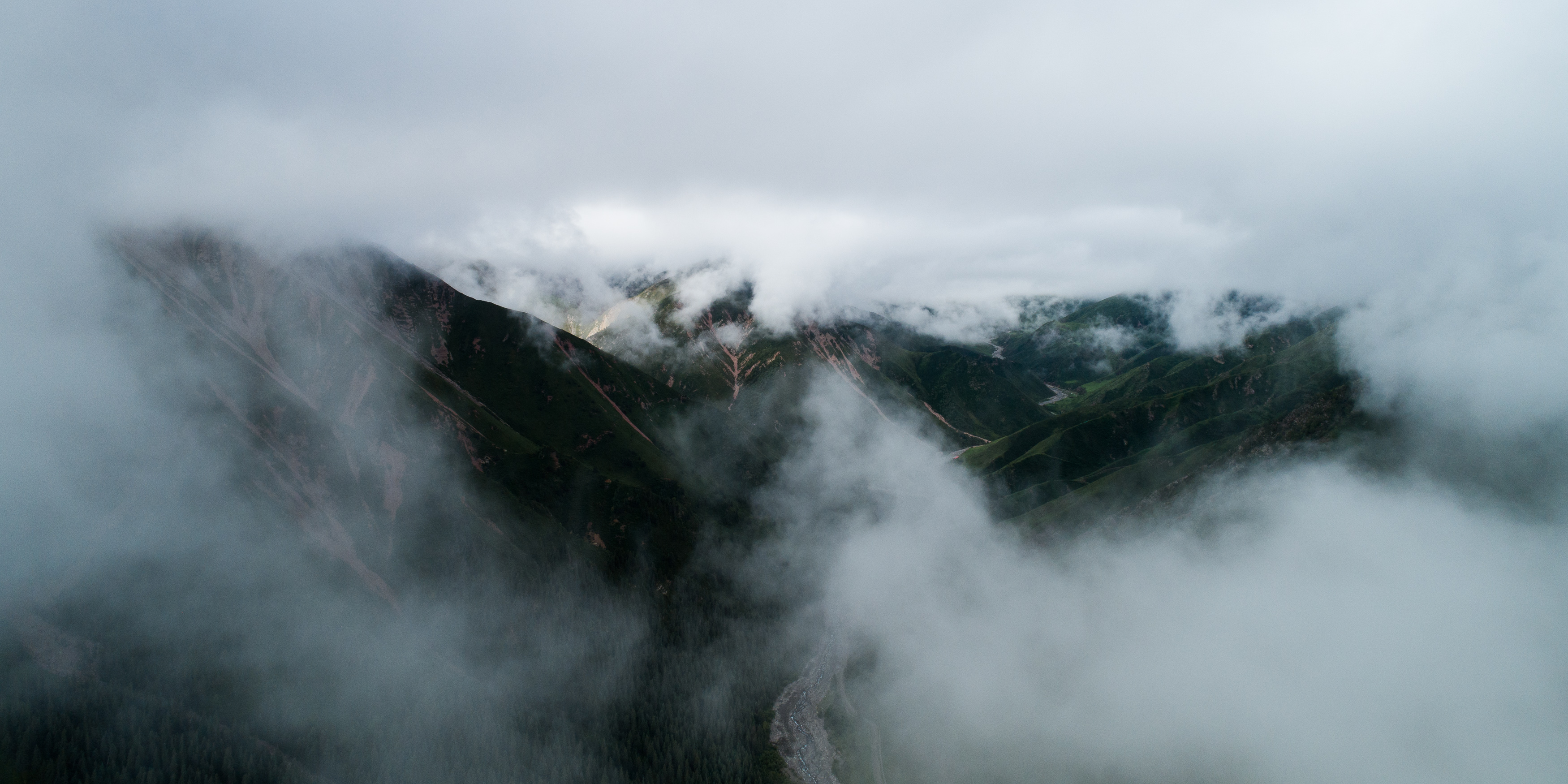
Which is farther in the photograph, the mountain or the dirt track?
the dirt track

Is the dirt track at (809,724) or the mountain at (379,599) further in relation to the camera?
the dirt track at (809,724)

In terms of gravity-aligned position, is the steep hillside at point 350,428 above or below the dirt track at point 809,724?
above

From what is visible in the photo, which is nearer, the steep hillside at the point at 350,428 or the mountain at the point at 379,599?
the mountain at the point at 379,599

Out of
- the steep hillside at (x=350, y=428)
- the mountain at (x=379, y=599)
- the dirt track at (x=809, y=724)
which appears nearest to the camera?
the mountain at (x=379, y=599)

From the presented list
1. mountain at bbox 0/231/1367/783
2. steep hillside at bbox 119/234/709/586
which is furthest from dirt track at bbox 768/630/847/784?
steep hillside at bbox 119/234/709/586

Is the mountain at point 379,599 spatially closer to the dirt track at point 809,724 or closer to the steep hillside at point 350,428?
the steep hillside at point 350,428

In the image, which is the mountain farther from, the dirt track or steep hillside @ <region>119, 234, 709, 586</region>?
the dirt track

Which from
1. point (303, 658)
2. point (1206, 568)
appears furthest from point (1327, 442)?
point (303, 658)

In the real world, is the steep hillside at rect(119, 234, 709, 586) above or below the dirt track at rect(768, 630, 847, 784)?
above

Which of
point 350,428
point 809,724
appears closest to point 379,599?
point 350,428

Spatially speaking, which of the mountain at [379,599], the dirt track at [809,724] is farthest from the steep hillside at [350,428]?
the dirt track at [809,724]

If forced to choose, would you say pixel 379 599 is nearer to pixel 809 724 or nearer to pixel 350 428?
pixel 350 428

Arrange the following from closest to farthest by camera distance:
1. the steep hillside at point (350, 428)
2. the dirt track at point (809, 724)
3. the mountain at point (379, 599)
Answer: the mountain at point (379, 599)
the dirt track at point (809, 724)
the steep hillside at point (350, 428)
